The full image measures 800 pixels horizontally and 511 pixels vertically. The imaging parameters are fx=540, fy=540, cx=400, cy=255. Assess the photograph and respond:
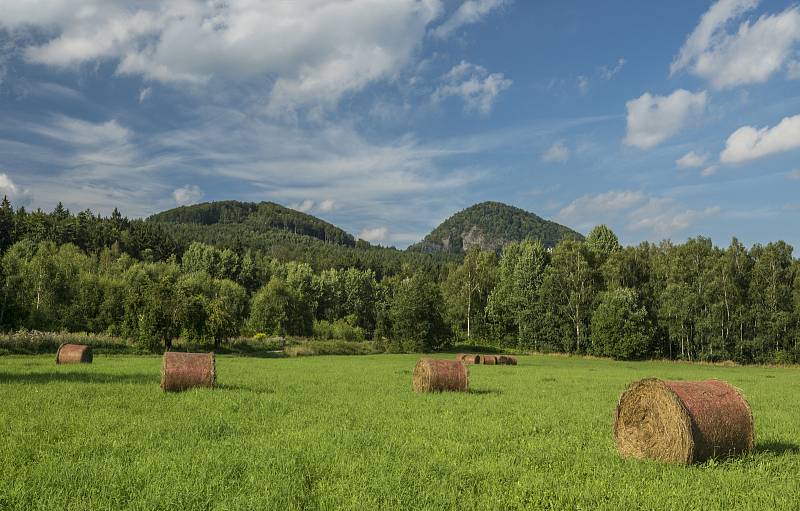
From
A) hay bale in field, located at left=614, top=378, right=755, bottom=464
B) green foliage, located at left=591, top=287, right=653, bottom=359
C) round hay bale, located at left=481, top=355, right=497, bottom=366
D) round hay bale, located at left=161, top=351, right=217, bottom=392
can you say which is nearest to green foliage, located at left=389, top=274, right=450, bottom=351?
green foliage, located at left=591, top=287, right=653, bottom=359

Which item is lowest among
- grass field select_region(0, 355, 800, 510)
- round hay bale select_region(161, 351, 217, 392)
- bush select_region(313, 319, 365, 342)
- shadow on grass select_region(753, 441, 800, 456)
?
bush select_region(313, 319, 365, 342)

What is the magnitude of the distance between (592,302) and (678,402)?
248 ft

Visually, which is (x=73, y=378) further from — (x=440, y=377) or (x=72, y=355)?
(x=440, y=377)

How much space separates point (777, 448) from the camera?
480 inches

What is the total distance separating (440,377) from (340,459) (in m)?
11.7

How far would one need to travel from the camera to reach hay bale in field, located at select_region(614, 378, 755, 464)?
10.6 meters

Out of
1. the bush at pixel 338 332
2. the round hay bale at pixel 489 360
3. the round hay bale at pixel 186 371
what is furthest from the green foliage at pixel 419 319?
the round hay bale at pixel 186 371

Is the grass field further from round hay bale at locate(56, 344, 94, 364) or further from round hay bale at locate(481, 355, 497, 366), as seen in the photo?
round hay bale at locate(481, 355, 497, 366)

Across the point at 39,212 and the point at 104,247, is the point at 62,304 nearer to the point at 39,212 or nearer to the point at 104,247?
the point at 104,247

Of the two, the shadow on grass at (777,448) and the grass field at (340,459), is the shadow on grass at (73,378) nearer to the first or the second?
the grass field at (340,459)

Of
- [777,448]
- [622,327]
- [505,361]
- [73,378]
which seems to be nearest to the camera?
[777,448]

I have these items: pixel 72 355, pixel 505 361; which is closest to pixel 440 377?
pixel 72 355

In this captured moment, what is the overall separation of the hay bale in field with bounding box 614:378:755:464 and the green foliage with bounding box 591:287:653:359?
65.4 metres

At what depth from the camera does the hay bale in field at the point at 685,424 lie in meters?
A: 10.6
